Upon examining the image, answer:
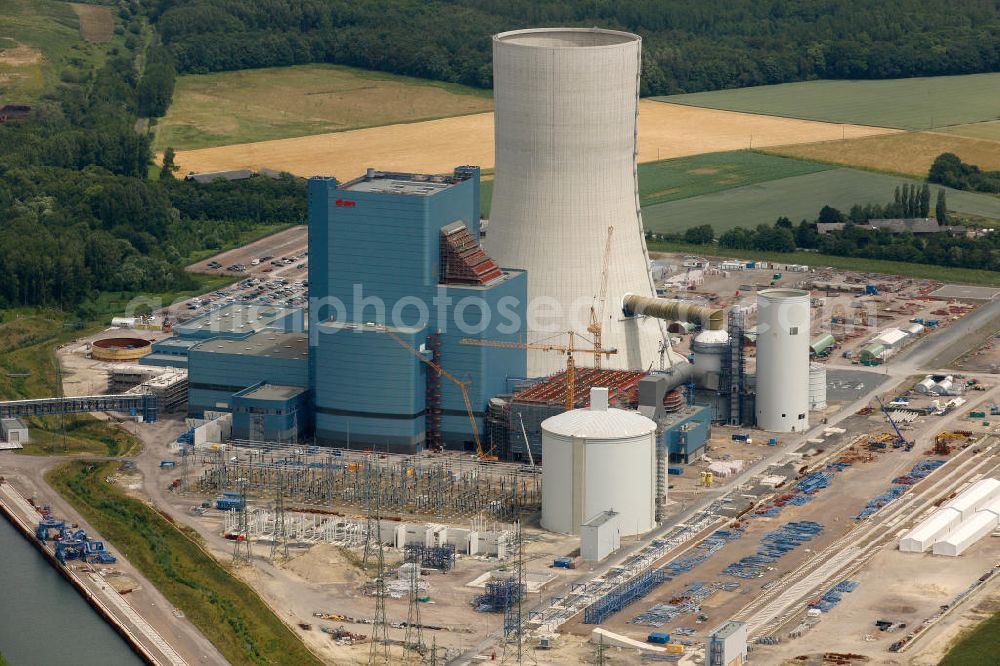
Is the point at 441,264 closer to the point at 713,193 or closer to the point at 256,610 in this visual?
the point at 256,610

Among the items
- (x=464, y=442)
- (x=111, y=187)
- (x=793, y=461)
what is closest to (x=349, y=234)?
(x=464, y=442)

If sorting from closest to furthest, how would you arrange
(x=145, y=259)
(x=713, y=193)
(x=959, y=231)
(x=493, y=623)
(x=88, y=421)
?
(x=493, y=623)
(x=88, y=421)
(x=145, y=259)
(x=959, y=231)
(x=713, y=193)

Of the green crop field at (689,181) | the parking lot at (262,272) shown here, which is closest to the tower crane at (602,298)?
the parking lot at (262,272)

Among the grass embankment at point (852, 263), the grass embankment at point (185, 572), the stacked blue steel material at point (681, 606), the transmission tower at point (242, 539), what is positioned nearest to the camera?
the grass embankment at point (185, 572)

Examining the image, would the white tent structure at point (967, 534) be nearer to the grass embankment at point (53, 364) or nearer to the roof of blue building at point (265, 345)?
the roof of blue building at point (265, 345)

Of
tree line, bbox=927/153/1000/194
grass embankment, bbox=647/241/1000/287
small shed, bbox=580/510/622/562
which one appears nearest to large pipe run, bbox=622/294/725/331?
small shed, bbox=580/510/622/562

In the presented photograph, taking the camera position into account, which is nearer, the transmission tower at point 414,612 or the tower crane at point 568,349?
the transmission tower at point 414,612
